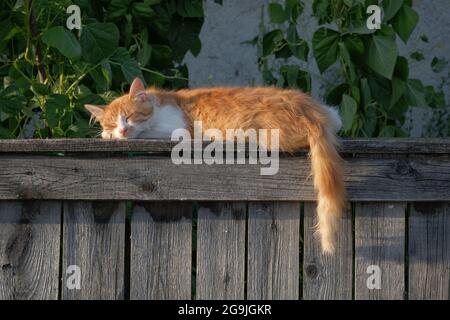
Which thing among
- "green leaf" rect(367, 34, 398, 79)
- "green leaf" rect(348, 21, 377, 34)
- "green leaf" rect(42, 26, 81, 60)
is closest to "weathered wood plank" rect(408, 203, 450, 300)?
"green leaf" rect(367, 34, 398, 79)

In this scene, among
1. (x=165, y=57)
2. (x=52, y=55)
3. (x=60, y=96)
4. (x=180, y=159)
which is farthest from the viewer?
(x=165, y=57)

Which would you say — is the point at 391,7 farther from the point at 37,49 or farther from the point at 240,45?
the point at 240,45

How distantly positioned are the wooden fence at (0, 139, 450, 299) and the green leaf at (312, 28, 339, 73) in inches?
33.1

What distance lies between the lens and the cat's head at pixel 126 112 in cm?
306

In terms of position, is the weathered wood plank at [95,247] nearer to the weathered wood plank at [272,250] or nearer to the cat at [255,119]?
the weathered wood plank at [272,250]

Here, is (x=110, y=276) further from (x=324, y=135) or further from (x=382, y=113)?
(x=382, y=113)

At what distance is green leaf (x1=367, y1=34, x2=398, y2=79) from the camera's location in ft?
10.4

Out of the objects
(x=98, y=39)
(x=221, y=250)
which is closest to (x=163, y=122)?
(x=98, y=39)

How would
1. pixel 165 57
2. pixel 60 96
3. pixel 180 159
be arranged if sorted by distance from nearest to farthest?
pixel 180 159, pixel 60 96, pixel 165 57

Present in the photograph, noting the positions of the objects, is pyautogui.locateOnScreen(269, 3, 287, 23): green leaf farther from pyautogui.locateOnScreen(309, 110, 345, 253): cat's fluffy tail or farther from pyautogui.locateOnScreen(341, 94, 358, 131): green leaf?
pyautogui.locateOnScreen(309, 110, 345, 253): cat's fluffy tail

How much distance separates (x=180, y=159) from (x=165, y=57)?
44.9 inches

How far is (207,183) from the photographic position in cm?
245
